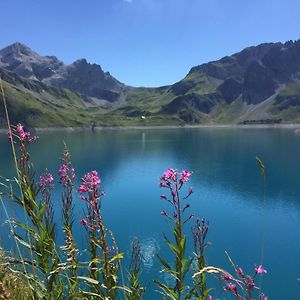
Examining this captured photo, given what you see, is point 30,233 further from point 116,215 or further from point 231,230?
point 116,215

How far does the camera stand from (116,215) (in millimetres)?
67312

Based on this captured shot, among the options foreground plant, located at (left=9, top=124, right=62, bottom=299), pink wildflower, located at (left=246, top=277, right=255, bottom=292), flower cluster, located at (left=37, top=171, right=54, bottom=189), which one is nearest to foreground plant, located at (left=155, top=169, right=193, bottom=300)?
pink wildflower, located at (left=246, top=277, right=255, bottom=292)

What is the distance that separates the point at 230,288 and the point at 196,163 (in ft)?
434

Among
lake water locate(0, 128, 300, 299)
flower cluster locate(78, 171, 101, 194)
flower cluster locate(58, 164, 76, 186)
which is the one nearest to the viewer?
flower cluster locate(78, 171, 101, 194)

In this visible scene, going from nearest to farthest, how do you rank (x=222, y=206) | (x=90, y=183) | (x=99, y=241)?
(x=99, y=241)
(x=90, y=183)
(x=222, y=206)

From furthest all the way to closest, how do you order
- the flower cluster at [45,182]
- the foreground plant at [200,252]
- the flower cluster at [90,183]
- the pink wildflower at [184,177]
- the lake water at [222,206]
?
the lake water at [222,206], the flower cluster at [45,182], the pink wildflower at [184,177], the foreground plant at [200,252], the flower cluster at [90,183]

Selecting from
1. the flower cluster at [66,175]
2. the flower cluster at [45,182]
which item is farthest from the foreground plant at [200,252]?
the flower cluster at [45,182]

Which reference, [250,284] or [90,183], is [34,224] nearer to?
[90,183]

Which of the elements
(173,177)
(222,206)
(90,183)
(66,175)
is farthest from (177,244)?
(222,206)

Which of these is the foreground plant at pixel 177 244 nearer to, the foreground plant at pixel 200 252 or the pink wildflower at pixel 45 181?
the foreground plant at pixel 200 252

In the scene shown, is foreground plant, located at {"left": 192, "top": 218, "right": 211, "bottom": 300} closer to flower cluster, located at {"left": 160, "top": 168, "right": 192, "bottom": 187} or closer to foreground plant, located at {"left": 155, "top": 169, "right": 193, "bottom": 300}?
foreground plant, located at {"left": 155, "top": 169, "right": 193, "bottom": 300}

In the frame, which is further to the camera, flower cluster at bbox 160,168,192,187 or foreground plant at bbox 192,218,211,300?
flower cluster at bbox 160,168,192,187

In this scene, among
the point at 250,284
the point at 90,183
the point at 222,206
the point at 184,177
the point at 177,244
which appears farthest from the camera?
the point at 222,206

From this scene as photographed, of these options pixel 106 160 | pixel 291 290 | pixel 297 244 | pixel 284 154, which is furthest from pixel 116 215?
pixel 284 154
